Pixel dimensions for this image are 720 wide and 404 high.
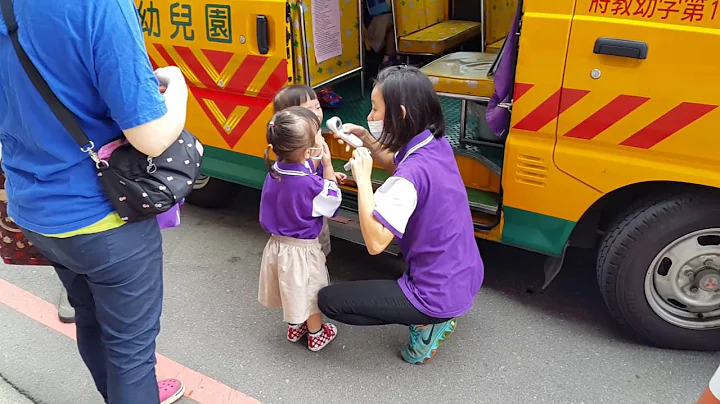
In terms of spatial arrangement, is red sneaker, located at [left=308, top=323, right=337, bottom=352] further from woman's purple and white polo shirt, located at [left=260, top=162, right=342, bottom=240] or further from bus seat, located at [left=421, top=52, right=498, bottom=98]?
bus seat, located at [left=421, top=52, right=498, bottom=98]

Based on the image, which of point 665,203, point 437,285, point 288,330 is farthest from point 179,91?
point 665,203

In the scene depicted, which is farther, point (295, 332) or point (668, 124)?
point (295, 332)

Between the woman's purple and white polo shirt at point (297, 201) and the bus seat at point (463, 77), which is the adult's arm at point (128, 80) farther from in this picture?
the bus seat at point (463, 77)

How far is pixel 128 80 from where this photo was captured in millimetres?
1452

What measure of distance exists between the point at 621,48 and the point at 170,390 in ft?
6.95

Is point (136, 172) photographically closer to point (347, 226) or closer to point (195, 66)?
point (347, 226)

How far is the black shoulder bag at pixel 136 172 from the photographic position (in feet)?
4.98

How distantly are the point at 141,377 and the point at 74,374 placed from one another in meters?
0.89

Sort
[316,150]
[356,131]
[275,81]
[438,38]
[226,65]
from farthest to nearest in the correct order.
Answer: [438,38]
[226,65]
[275,81]
[356,131]
[316,150]

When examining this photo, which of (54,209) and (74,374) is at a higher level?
(54,209)

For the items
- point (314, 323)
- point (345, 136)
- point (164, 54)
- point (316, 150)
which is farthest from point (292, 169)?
point (164, 54)

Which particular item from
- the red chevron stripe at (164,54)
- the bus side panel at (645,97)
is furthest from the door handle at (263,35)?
the bus side panel at (645,97)

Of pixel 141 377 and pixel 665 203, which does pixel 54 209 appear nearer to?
pixel 141 377

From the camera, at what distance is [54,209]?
1.60 meters
